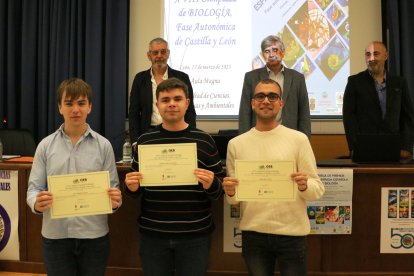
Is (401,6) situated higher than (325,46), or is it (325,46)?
(401,6)

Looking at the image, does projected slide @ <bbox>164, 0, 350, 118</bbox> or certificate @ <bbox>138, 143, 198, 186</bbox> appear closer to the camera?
certificate @ <bbox>138, 143, 198, 186</bbox>

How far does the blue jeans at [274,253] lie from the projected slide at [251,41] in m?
3.14

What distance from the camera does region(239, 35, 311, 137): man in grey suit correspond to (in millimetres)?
3094

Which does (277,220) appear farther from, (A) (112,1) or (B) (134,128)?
(A) (112,1)

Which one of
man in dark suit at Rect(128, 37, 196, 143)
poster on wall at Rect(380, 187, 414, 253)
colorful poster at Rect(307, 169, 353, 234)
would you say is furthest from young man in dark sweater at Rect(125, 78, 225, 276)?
poster on wall at Rect(380, 187, 414, 253)

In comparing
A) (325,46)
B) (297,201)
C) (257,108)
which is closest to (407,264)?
(297,201)

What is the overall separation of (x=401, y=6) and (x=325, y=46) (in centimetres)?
97

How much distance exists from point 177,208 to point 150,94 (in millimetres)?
1627

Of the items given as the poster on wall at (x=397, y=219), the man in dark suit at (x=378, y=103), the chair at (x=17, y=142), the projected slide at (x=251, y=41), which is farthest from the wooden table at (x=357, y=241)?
the projected slide at (x=251, y=41)

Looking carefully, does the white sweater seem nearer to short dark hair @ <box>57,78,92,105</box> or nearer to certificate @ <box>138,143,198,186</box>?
certificate @ <box>138,143,198,186</box>

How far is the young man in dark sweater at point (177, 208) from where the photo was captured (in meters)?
1.89

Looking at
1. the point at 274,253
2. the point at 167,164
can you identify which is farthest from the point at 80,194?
the point at 274,253

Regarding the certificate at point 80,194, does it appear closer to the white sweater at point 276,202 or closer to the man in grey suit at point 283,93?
the white sweater at point 276,202

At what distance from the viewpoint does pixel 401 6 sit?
4.78 meters
